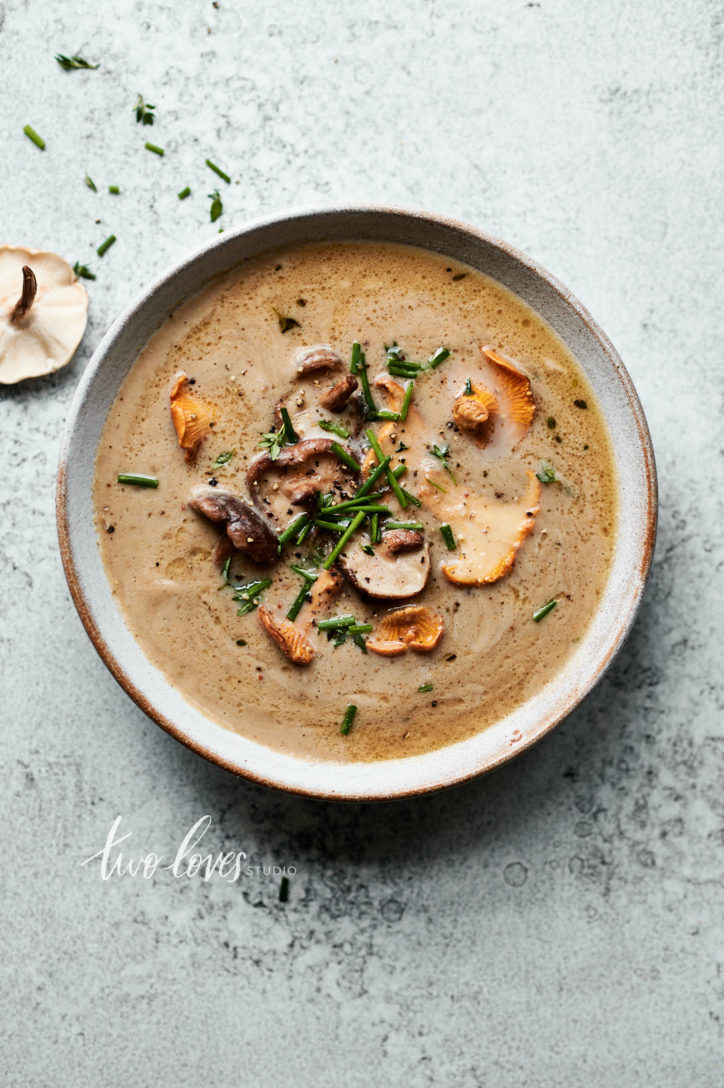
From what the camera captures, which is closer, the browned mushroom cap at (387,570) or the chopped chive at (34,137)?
the browned mushroom cap at (387,570)

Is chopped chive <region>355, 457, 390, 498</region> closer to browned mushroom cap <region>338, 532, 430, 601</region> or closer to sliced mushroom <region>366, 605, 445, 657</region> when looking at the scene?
browned mushroom cap <region>338, 532, 430, 601</region>

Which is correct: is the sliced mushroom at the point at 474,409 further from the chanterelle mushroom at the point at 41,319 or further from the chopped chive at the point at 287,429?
the chanterelle mushroom at the point at 41,319

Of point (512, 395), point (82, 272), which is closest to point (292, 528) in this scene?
point (512, 395)

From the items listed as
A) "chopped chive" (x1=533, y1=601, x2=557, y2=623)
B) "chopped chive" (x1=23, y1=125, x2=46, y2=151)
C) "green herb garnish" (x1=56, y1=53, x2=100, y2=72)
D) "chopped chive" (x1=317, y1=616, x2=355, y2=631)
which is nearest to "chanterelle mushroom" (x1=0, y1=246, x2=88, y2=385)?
"chopped chive" (x1=23, y1=125, x2=46, y2=151)

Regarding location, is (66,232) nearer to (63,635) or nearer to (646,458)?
(63,635)

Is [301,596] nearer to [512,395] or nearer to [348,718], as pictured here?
[348,718]

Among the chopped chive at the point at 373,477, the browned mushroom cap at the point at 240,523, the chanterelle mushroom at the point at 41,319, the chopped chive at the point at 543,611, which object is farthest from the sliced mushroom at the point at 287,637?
the chanterelle mushroom at the point at 41,319
